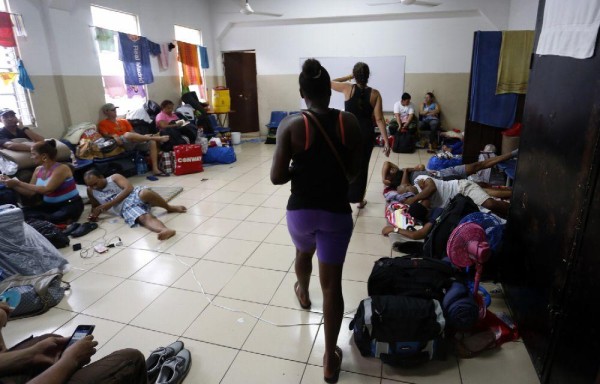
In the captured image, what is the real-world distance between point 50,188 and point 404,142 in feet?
18.8

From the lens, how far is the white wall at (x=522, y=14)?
5547mm

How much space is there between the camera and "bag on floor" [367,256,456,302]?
1987mm

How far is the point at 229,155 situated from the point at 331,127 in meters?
5.16

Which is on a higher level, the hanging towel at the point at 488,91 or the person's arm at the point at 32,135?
the hanging towel at the point at 488,91

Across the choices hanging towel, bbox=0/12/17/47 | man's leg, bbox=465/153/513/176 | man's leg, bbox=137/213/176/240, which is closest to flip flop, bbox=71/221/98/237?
man's leg, bbox=137/213/176/240

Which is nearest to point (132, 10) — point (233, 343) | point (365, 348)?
point (233, 343)

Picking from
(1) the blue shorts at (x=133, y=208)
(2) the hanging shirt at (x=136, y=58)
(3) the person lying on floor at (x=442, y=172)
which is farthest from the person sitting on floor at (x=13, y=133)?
(3) the person lying on floor at (x=442, y=172)

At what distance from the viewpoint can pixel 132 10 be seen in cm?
617

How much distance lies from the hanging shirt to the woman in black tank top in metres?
5.58

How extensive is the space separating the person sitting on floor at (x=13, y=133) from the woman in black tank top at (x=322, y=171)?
4.06 metres

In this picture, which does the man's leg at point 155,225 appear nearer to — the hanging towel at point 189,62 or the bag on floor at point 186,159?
the bag on floor at point 186,159

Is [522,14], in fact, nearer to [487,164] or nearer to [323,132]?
[487,164]

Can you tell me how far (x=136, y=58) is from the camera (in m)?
6.14

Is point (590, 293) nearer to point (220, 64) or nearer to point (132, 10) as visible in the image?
point (132, 10)
